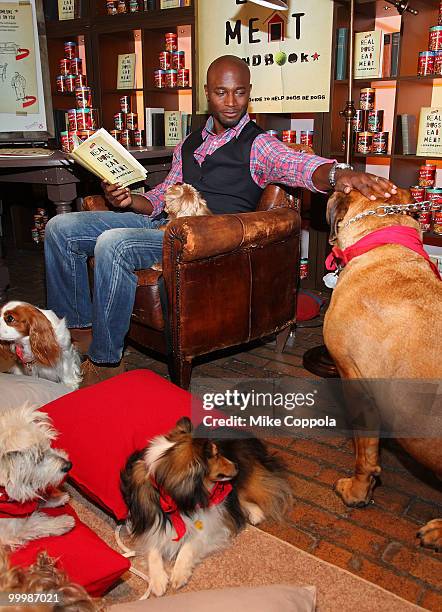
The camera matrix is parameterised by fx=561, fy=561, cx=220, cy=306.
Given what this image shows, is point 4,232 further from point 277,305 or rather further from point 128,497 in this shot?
point 128,497

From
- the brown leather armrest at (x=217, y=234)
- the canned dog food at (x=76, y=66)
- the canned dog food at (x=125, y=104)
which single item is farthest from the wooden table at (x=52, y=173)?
the canned dog food at (x=76, y=66)

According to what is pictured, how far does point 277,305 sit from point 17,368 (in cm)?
145

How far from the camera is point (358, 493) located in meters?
2.12

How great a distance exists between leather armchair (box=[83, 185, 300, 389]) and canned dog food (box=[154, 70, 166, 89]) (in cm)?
254

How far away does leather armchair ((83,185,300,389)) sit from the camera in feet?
8.75

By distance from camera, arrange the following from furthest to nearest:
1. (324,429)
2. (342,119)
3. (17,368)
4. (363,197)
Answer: (342,119)
(17,368)
(324,429)
(363,197)

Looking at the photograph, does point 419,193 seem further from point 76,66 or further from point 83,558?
point 76,66

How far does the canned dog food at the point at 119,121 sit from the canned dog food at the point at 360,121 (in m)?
2.40

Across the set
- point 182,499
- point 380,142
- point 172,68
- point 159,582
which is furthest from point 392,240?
point 172,68

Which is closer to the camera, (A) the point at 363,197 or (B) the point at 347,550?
(B) the point at 347,550

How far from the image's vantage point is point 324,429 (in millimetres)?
2686

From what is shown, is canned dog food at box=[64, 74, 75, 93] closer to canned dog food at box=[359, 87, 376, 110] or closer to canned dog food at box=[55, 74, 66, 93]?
canned dog food at box=[55, 74, 66, 93]

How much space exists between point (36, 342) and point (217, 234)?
39.6 inches

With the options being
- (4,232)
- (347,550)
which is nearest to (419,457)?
(347,550)
